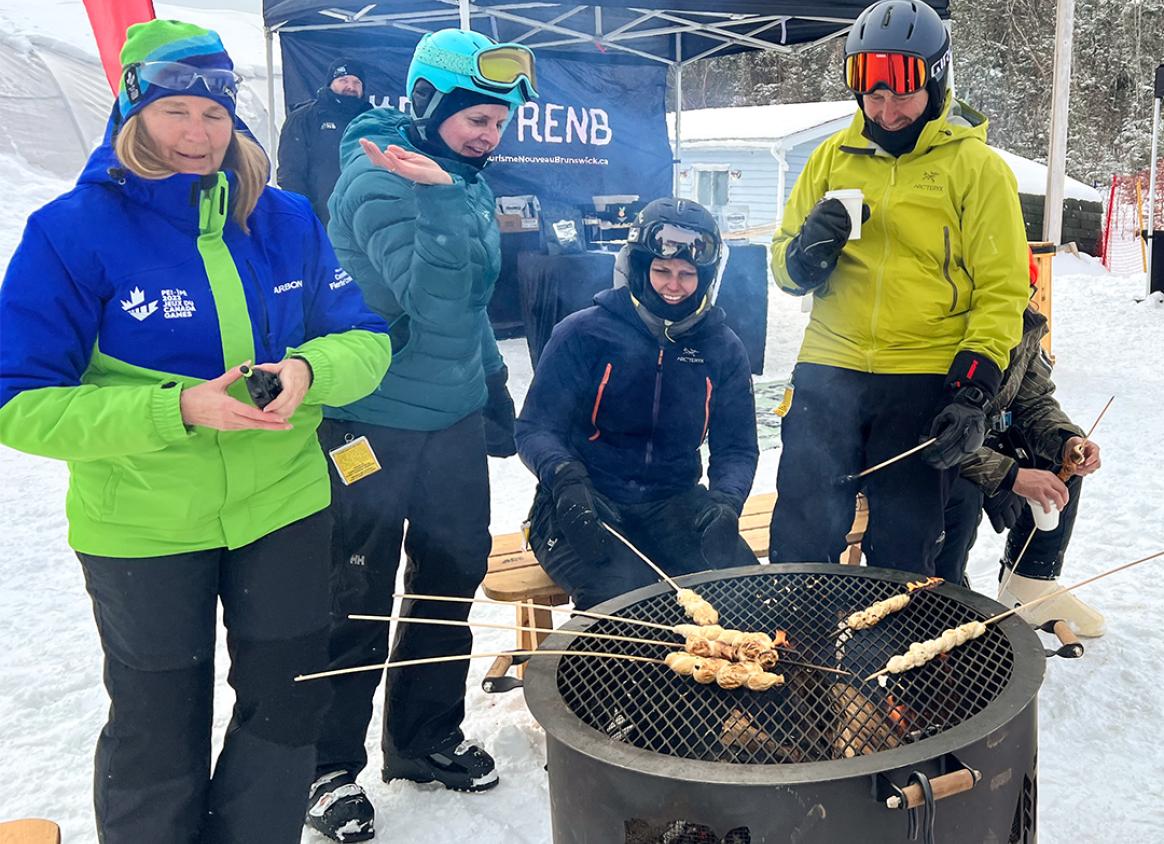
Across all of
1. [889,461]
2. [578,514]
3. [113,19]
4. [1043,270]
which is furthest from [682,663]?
[1043,270]

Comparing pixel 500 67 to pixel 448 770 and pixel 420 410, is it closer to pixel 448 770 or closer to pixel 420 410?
pixel 420 410

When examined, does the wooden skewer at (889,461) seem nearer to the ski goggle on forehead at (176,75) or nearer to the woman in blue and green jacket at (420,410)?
the woman in blue and green jacket at (420,410)

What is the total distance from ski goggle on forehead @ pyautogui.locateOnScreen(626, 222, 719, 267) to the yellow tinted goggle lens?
0.58m

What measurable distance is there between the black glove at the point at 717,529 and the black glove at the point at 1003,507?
1086 mm

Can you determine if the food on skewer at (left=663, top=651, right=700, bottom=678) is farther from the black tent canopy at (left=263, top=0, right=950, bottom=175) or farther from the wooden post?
the wooden post

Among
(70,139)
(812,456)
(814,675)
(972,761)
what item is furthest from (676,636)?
(70,139)

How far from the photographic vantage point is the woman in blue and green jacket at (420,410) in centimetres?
234

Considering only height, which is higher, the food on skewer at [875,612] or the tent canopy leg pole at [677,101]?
the tent canopy leg pole at [677,101]

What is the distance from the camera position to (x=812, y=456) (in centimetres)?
307

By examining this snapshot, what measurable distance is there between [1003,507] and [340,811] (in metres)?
2.39

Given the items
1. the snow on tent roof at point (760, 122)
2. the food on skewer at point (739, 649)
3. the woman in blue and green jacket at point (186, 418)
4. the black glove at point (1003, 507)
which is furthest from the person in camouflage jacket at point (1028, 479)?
the snow on tent roof at point (760, 122)

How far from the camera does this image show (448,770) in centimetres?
273

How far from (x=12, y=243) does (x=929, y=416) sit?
1072 cm

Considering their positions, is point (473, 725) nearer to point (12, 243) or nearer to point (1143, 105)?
point (12, 243)
